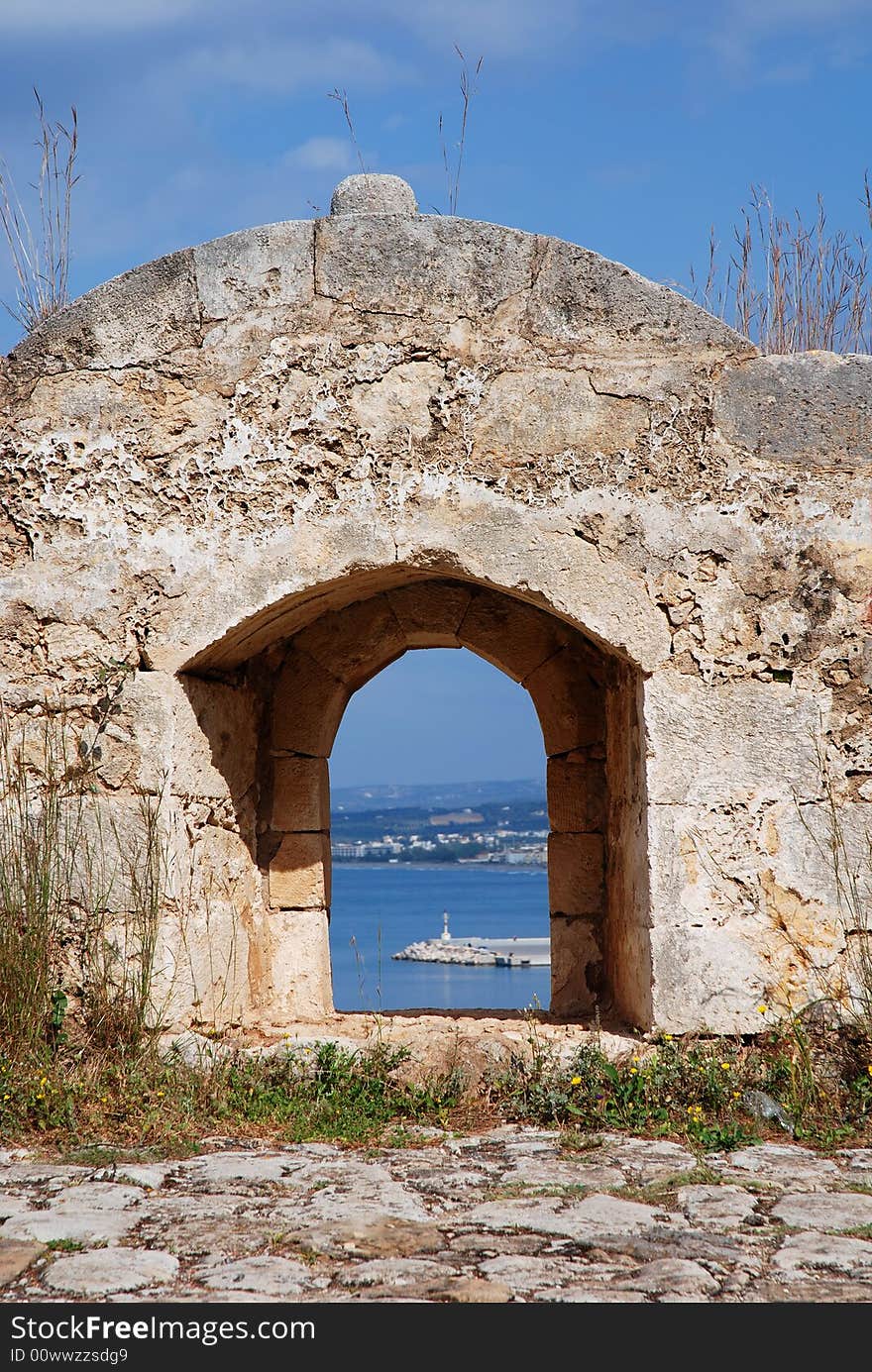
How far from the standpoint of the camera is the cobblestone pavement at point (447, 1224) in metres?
2.74

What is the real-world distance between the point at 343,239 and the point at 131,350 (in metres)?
0.88

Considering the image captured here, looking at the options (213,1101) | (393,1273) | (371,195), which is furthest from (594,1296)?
(371,195)

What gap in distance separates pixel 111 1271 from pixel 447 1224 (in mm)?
814

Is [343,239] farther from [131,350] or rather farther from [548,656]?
[548,656]

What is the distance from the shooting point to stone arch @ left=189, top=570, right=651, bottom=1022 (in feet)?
18.6

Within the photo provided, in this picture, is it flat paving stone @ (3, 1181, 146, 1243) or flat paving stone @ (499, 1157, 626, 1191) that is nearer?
flat paving stone @ (3, 1181, 146, 1243)

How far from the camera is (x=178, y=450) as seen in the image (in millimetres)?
4797

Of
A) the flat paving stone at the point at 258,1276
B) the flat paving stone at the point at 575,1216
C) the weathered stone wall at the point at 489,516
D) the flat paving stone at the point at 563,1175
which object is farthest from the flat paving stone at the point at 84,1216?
the weathered stone wall at the point at 489,516

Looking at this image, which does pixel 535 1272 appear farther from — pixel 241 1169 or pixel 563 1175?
pixel 241 1169

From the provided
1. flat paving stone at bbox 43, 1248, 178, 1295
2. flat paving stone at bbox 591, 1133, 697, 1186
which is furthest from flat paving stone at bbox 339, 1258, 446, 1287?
flat paving stone at bbox 591, 1133, 697, 1186

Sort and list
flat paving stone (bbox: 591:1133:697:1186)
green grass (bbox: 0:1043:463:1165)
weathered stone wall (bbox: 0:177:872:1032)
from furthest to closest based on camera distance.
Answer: weathered stone wall (bbox: 0:177:872:1032), green grass (bbox: 0:1043:463:1165), flat paving stone (bbox: 591:1133:697:1186)

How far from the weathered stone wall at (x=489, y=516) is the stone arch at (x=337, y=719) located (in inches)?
29.3

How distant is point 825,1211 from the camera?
3.28 metres

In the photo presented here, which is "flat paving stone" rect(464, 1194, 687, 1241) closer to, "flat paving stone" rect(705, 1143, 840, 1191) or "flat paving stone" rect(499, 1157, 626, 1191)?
"flat paving stone" rect(499, 1157, 626, 1191)
